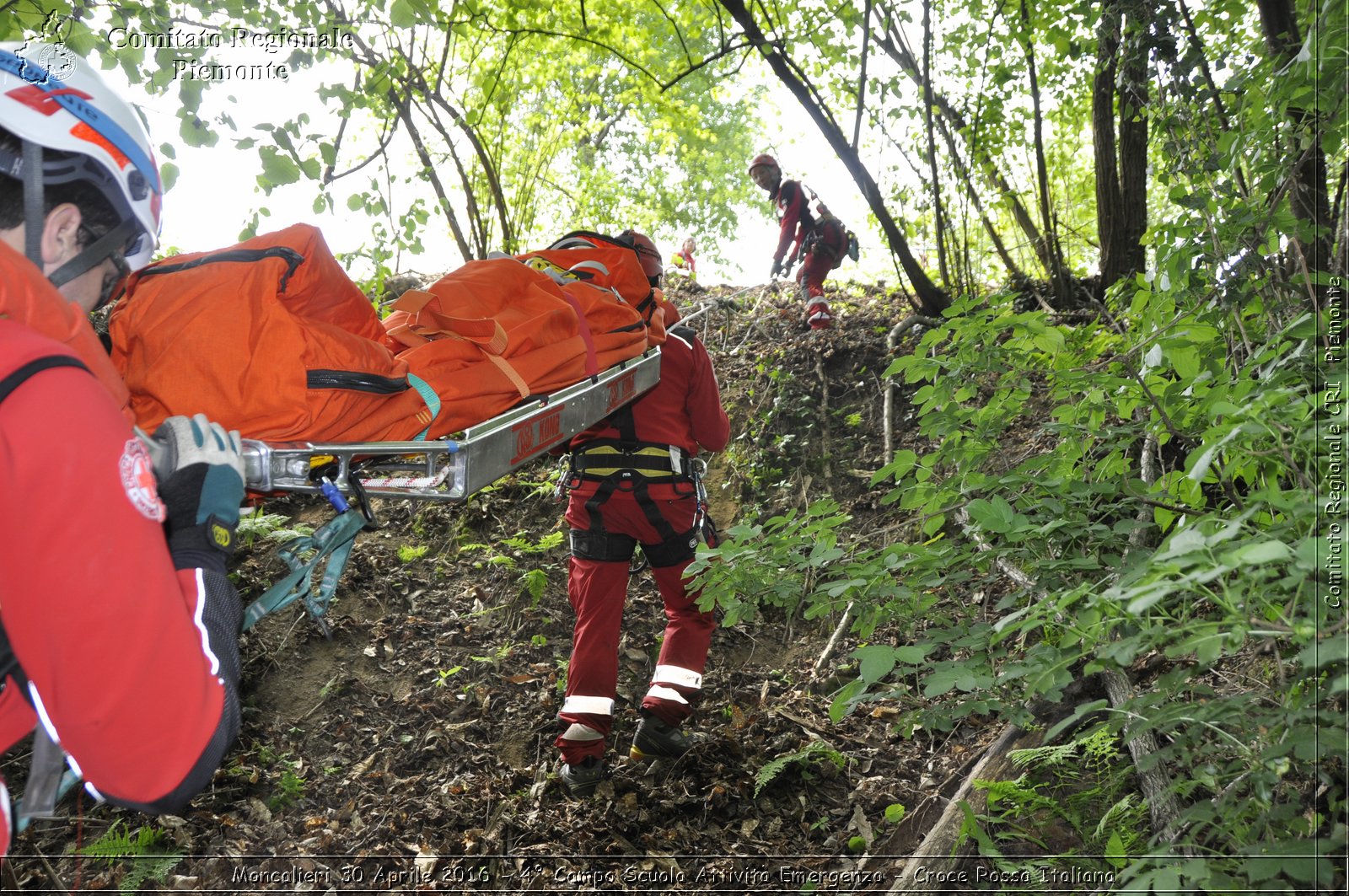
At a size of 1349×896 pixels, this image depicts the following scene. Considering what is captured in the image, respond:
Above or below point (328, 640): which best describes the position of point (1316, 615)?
above

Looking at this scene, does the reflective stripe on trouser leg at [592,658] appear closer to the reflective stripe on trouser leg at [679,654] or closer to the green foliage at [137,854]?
the reflective stripe on trouser leg at [679,654]

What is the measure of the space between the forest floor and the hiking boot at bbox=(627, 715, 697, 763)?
9 cm

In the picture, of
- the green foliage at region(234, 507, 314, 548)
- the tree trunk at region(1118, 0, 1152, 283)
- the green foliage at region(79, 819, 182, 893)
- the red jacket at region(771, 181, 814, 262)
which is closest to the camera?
the green foliage at region(79, 819, 182, 893)

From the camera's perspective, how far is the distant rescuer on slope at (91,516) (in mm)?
1245

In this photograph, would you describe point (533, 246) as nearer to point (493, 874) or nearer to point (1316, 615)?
point (493, 874)

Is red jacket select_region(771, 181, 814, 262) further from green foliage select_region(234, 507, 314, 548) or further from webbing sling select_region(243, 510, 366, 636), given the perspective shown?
webbing sling select_region(243, 510, 366, 636)

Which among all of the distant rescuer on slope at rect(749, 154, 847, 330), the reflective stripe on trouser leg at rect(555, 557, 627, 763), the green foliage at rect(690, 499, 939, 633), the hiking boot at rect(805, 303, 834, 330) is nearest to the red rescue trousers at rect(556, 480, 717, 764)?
the reflective stripe on trouser leg at rect(555, 557, 627, 763)

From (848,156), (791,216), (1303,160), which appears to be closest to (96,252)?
(1303,160)

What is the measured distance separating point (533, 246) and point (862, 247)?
413cm

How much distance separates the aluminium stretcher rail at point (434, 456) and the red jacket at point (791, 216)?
6.30 meters

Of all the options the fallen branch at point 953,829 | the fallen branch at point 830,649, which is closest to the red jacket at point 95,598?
the fallen branch at point 953,829

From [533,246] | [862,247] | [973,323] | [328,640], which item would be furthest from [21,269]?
[862,247]

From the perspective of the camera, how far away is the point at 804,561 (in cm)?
268

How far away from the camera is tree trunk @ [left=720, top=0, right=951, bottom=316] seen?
6664 millimetres
